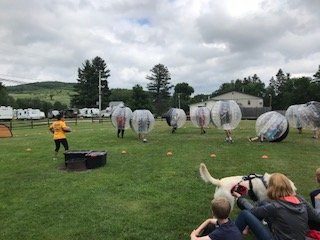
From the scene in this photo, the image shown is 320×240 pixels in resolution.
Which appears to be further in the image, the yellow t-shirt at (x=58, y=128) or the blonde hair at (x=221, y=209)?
the yellow t-shirt at (x=58, y=128)

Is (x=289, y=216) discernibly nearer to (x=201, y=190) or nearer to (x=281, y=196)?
(x=281, y=196)

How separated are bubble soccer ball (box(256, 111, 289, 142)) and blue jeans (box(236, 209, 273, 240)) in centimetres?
1485

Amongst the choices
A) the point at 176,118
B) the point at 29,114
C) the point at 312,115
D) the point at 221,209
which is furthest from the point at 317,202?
the point at 29,114

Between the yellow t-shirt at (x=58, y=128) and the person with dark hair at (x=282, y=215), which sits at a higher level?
the yellow t-shirt at (x=58, y=128)

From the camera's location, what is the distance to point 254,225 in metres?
5.18

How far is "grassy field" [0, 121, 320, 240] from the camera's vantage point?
7.17 metres

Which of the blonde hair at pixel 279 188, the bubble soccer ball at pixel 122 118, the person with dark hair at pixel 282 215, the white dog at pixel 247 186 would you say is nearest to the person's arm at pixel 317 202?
the person with dark hair at pixel 282 215

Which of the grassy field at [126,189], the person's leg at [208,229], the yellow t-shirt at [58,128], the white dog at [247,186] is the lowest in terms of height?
the grassy field at [126,189]

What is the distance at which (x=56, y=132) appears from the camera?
14211 millimetres

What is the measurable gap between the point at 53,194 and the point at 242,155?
8.07 metres

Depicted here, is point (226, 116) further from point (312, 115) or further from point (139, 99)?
point (139, 99)

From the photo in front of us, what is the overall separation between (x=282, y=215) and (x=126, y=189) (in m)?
5.59

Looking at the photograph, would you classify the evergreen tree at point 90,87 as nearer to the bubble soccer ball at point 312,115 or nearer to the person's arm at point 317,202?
the bubble soccer ball at point 312,115

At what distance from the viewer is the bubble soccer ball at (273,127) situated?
19422 mm
